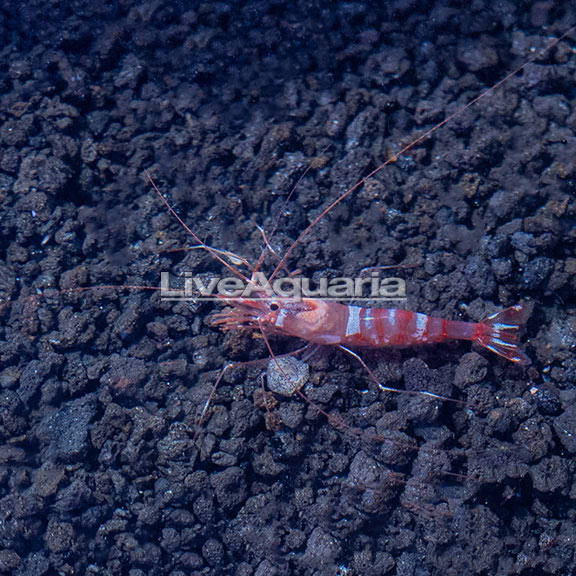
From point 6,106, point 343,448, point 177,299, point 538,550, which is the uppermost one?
point 6,106

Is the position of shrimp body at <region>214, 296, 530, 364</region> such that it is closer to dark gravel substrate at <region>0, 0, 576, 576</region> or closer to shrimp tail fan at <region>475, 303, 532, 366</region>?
shrimp tail fan at <region>475, 303, 532, 366</region>

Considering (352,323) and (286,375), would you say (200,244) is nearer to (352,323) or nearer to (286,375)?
(286,375)

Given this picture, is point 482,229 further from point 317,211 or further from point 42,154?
point 42,154

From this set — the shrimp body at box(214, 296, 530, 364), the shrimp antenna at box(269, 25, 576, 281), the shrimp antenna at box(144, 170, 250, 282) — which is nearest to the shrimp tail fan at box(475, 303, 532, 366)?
the shrimp body at box(214, 296, 530, 364)

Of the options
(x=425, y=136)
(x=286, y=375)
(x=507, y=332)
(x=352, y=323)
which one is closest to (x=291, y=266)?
(x=352, y=323)

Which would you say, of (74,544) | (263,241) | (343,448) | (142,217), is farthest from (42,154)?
(343,448)

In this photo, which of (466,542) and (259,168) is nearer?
(466,542)

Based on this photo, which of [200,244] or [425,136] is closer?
[200,244]

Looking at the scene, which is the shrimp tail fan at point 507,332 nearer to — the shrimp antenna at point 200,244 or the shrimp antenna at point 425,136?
the shrimp antenna at point 425,136
